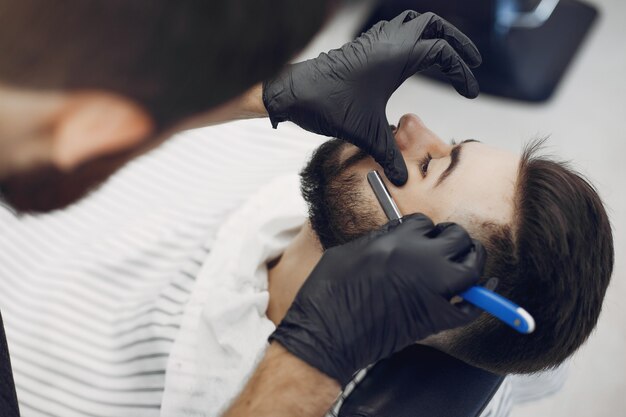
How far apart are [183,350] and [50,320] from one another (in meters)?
0.31

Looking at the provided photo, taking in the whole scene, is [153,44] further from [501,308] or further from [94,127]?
[501,308]

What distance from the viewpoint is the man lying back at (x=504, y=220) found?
1146 millimetres

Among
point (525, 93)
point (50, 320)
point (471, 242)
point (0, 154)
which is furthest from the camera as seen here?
point (525, 93)

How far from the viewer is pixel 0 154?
671 millimetres

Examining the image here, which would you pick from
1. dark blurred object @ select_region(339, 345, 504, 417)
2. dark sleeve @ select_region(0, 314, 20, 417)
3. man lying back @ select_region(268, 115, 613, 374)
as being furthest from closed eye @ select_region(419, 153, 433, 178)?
dark sleeve @ select_region(0, 314, 20, 417)

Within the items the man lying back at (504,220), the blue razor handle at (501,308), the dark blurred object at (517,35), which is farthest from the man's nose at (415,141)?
the dark blurred object at (517,35)

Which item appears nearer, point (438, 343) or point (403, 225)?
point (403, 225)

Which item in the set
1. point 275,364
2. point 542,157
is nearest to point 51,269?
point 275,364

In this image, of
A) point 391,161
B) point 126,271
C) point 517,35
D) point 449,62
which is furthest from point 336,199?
point 517,35

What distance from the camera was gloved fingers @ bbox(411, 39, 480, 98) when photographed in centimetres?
126

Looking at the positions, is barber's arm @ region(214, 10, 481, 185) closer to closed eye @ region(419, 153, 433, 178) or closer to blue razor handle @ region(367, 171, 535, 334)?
closed eye @ region(419, 153, 433, 178)

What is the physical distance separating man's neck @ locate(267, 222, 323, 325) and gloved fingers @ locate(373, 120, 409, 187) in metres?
0.21

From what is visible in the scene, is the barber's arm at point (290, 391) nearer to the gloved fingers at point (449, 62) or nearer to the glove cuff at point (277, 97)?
the glove cuff at point (277, 97)

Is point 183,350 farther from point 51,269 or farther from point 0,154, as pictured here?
point 0,154
